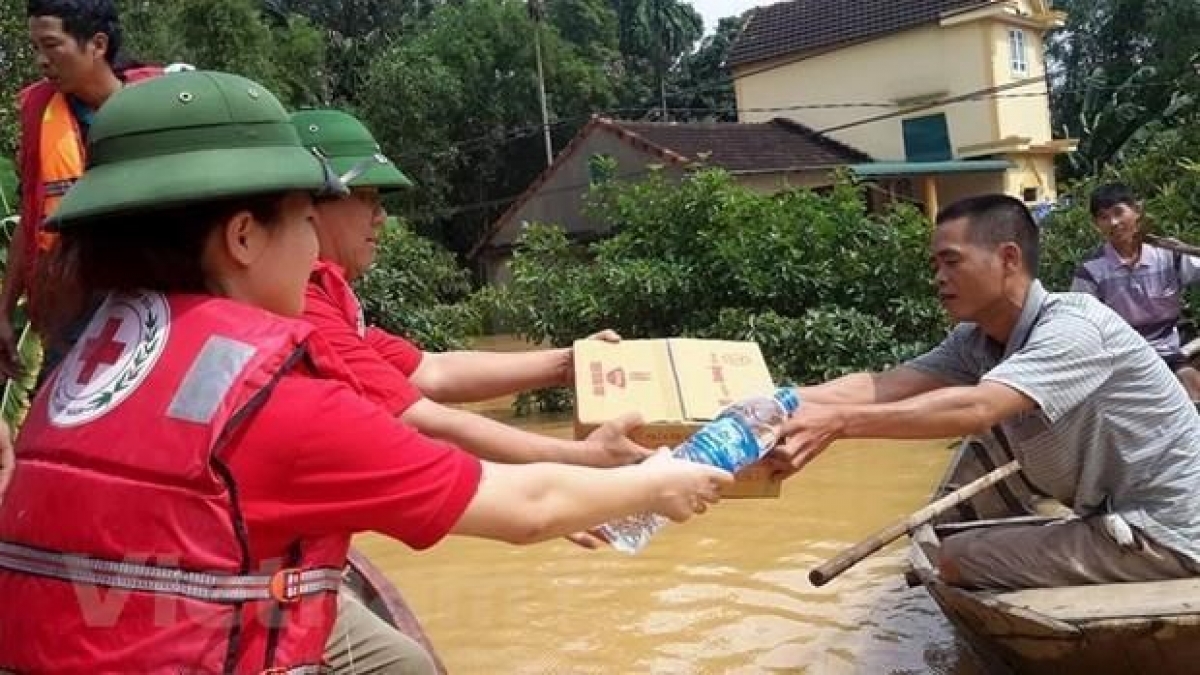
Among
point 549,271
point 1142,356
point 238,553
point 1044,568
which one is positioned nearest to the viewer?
point 238,553

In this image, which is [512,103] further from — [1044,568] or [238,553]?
[238,553]

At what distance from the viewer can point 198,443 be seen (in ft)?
5.62

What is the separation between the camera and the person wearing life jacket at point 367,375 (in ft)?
8.78

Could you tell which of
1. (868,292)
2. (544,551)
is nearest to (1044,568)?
(544,551)

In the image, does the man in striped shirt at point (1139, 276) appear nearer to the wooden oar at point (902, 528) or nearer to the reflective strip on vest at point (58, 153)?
the wooden oar at point (902, 528)

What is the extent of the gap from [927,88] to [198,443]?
25.3m

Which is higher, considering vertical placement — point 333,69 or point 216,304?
point 333,69

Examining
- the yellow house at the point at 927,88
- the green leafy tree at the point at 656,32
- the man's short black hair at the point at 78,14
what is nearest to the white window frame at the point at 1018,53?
Result: the yellow house at the point at 927,88

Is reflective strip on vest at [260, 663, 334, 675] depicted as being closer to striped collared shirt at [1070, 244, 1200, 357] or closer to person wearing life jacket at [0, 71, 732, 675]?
person wearing life jacket at [0, 71, 732, 675]

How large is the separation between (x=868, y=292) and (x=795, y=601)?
705cm

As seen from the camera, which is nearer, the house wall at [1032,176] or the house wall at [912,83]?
the house wall at [912,83]

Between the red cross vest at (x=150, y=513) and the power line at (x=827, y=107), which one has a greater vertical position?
the power line at (x=827, y=107)

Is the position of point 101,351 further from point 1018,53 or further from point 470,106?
point 470,106

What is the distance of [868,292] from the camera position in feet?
41.3
